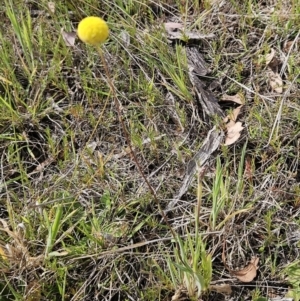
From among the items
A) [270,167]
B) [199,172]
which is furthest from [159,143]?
[270,167]

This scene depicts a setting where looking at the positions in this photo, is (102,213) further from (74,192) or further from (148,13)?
(148,13)

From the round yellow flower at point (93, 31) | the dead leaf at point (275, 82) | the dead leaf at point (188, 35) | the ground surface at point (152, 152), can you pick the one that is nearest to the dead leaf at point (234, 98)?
the ground surface at point (152, 152)

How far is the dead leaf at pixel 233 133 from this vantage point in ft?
5.85

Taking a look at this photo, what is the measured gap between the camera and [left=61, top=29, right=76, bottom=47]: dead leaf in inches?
81.3

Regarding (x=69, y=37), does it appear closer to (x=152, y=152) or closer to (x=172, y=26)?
(x=172, y=26)

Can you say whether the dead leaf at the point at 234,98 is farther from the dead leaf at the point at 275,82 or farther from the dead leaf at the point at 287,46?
the dead leaf at the point at 287,46

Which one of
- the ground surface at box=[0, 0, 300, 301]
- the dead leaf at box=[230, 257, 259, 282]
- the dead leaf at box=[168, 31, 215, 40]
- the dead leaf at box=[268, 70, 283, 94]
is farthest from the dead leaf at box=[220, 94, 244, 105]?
the dead leaf at box=[230, 257, 259, 282]

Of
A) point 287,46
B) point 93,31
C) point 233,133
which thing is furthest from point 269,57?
point 93,31

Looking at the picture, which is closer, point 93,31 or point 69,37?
point 93,31

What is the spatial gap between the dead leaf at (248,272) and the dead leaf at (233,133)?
1.38 feet

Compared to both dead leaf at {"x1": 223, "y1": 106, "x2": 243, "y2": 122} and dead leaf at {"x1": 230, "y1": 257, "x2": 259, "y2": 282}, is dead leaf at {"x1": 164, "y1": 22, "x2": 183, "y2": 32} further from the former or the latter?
dead leaf at {"x1": 230, "y1": 257, "x2": 259, "y2": 282}

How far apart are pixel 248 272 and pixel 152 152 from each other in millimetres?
514

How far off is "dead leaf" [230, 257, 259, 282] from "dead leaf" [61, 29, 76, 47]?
1.08 m

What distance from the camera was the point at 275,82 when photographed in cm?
194
